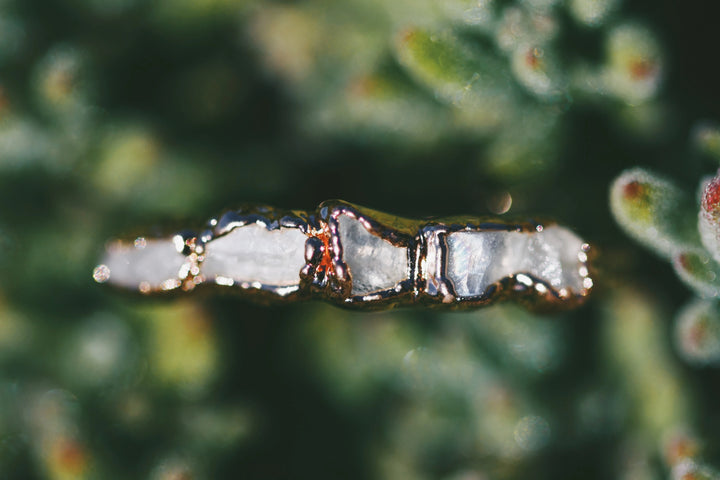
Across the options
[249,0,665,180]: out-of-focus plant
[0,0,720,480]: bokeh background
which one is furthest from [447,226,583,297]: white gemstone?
[249,0,665,180]: out-of-focus plant

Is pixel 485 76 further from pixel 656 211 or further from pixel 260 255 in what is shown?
pixel 260 255

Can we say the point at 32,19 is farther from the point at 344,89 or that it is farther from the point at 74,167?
the point at 344,89

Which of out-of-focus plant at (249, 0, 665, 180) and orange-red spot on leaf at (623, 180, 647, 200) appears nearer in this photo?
orange-red spot on leaf at (623, 180, 647, 200)

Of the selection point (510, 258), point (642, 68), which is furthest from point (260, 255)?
point (642, 68)

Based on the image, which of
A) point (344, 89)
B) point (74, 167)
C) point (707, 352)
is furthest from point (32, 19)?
point (707, 352)

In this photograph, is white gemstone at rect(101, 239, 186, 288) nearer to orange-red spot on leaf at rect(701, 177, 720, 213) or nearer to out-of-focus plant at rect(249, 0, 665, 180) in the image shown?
out-of-focus plant at rect(249, 0, 665, 180)

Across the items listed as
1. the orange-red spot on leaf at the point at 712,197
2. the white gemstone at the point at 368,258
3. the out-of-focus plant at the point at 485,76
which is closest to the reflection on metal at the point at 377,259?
the white gemstone at the point at 368,258

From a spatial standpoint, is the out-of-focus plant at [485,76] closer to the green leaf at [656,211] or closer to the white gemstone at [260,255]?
the green leaf at [656,211]
